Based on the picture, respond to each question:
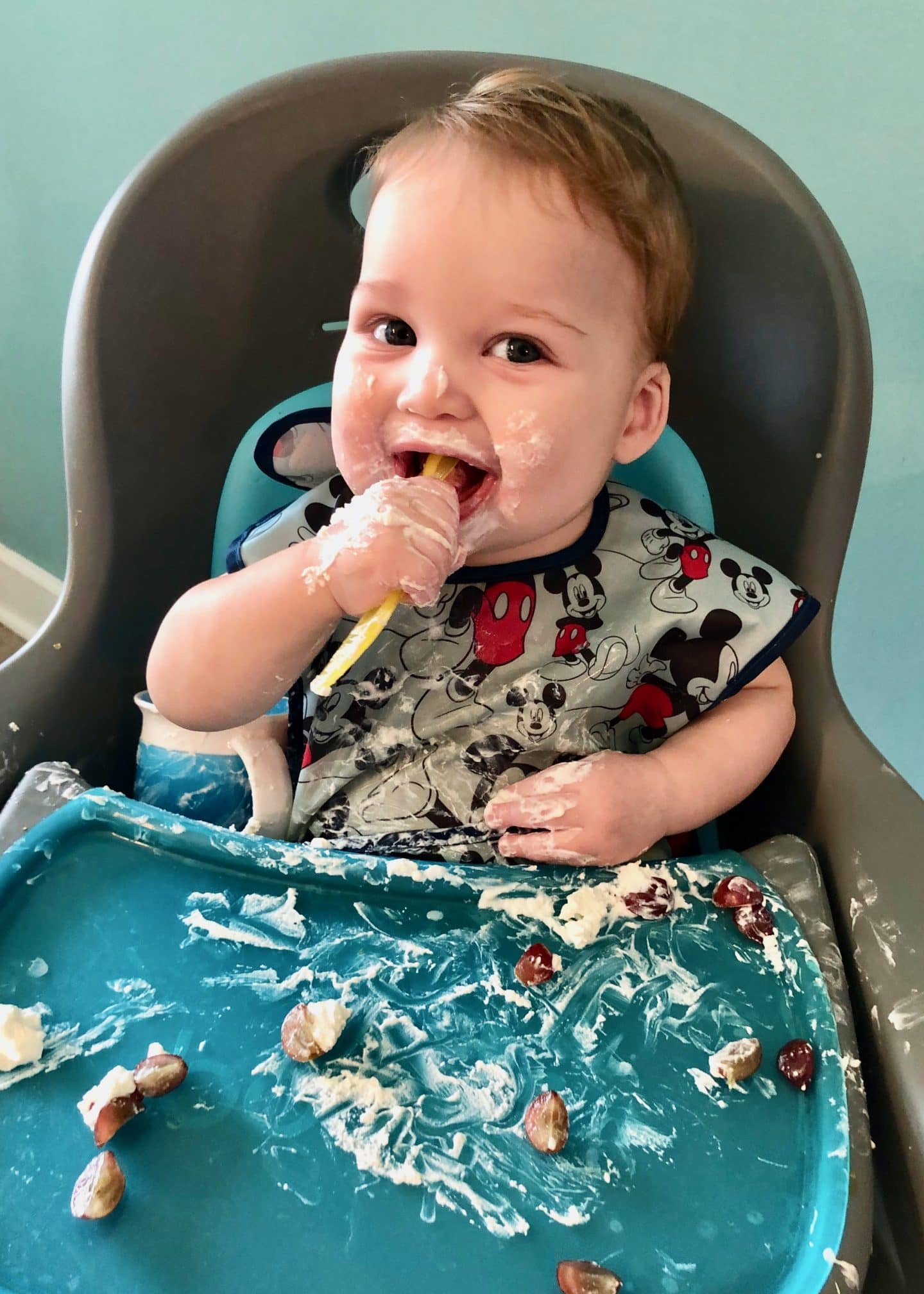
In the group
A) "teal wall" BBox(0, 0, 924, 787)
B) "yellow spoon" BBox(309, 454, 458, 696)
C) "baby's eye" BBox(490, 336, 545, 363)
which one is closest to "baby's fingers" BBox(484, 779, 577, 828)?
"yellow spoon" BBox(309, 454, 458, 696)

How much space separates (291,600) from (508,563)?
0.18 metres

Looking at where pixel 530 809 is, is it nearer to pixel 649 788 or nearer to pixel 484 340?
pixel 649 788

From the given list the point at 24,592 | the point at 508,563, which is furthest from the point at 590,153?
the point at 24,592

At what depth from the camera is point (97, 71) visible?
1.01m

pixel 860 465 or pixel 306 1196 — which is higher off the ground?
pixel 860 465

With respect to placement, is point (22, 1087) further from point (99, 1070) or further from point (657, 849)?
point (657, 849)

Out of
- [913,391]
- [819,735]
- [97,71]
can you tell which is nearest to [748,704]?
[819,735]

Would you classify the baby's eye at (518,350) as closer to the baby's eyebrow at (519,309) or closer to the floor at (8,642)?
the baby's eyebrow at (519,309)

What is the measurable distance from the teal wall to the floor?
1.27 feet

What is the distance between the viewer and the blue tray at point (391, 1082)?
42cm

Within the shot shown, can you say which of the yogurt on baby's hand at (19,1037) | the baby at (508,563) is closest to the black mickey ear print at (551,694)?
the baby at (508,563)

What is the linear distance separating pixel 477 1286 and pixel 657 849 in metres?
0.33

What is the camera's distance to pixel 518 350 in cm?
55

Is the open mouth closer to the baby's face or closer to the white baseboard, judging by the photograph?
the baby's face
